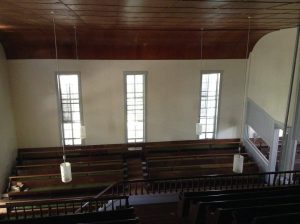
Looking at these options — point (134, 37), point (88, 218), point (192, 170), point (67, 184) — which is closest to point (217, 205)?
point (88, 218)

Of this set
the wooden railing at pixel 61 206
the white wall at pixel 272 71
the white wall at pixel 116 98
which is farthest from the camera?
the white wall at pixel 116 98

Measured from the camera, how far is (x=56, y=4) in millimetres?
3402

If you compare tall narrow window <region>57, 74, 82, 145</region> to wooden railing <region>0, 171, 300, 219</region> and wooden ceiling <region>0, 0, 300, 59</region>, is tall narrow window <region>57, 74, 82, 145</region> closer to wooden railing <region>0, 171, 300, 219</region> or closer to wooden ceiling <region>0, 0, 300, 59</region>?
wooden ceiling <region>0, 0, 300, 59</region>

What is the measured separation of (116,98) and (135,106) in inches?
27.3

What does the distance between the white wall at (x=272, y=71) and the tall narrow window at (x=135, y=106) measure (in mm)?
3595

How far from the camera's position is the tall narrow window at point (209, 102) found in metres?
9.20

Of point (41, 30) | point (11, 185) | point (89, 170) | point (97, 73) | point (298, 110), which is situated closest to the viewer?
point (298, 110)

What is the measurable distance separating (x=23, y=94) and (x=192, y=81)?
5.43 metres

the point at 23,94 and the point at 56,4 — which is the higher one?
the point at 56,4

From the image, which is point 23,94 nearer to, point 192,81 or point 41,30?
point 41,30

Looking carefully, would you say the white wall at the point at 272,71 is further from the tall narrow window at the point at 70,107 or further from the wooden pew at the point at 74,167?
the tall narrow window at the point at 70,107

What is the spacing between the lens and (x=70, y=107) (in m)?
8.80

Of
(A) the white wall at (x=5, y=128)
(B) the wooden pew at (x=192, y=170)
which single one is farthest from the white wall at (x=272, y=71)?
(A) the white wall at (x=5, y=128)

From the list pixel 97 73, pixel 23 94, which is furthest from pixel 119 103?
pixel 23 94
